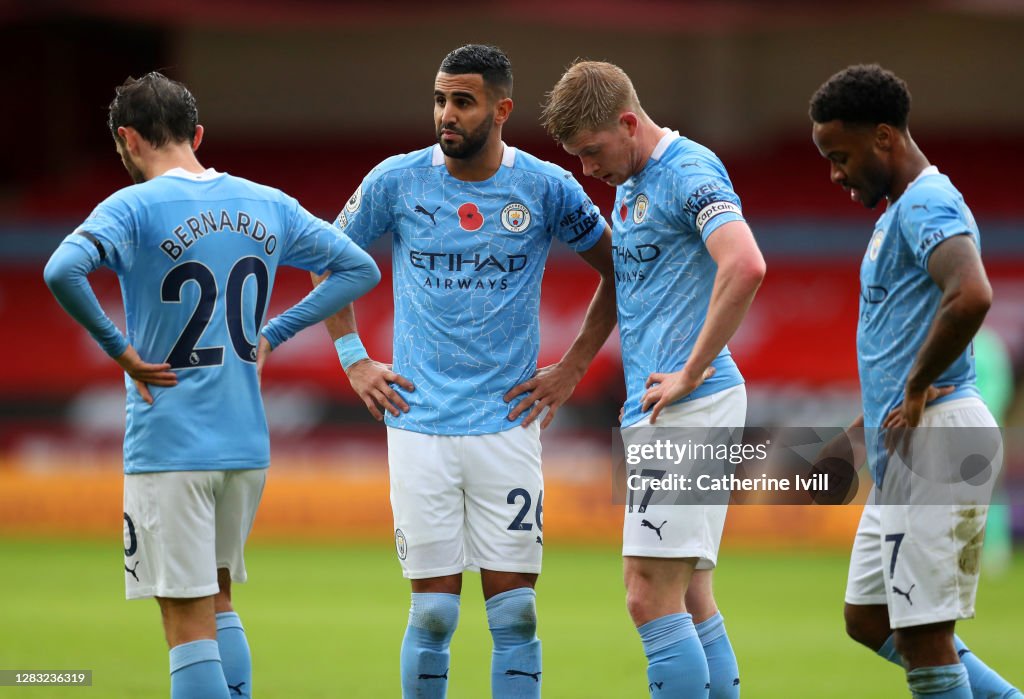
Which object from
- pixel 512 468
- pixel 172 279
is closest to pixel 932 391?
pixel 512 468

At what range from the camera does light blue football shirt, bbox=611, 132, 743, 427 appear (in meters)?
4.77

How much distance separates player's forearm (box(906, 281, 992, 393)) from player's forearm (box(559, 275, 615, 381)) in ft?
4.84

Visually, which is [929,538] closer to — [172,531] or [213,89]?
[172,531]

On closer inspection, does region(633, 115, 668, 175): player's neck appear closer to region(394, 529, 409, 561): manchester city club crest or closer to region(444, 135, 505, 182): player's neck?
region(444, 135, 505, 182): player's neck

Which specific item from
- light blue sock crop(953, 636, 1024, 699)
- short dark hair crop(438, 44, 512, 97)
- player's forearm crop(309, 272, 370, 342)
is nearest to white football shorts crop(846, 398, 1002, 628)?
light blue sock crop(953, 636, 1024, 699)

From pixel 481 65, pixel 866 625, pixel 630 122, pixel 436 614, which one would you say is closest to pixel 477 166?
pixel 481 65

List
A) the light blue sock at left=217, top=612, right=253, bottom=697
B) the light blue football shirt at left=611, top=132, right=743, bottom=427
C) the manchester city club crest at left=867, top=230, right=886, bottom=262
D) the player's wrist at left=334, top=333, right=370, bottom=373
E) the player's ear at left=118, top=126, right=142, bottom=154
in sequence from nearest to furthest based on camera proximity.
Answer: the manchester city club crest at left=867, top=230, right=886, bottom=262
the player's ear at left=118, top=126, right=142, bottom=154
the light blue football shirt at left=611, top=132, right=743, bottom=427
the light blue sock at left=217, top=612, right=253, bottom=697
the player's wrist at left=334, top=333, right=370, bottom=373

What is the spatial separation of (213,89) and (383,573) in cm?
1192

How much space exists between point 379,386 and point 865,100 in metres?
2.01

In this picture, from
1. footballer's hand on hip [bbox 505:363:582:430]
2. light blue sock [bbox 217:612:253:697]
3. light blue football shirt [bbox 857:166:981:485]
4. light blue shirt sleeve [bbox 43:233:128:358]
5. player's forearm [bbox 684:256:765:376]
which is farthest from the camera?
footballer's hand on hip [bbox 505:363:582:430]

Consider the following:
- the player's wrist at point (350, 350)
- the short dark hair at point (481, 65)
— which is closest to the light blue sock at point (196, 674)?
the player's wrist at point (350, 350)

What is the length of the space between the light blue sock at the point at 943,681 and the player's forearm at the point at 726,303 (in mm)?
1186

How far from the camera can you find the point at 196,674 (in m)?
4.42

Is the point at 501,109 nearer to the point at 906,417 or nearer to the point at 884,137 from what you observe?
the point at 884,137
